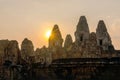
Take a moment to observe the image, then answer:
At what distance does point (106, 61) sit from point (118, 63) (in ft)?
2.05

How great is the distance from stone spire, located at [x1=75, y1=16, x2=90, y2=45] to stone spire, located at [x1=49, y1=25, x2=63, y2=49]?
101 inches

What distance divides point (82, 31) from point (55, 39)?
404 centimetres

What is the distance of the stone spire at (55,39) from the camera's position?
1823 inches

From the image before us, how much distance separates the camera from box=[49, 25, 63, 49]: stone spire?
46312 millimetres

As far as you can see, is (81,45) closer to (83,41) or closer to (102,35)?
(83,41)

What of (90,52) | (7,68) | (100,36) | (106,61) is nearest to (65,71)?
(106,61)

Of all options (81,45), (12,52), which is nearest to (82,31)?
(81,45)

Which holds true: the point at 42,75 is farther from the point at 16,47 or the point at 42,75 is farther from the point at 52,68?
the point at 16,47

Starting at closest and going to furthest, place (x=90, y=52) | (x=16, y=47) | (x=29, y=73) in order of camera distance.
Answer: (x=29, y=73), (x=16, y=47), (x=90, y=52)

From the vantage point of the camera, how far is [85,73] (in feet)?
51.0

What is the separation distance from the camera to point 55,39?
153ft

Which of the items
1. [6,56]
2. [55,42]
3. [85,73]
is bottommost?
[85,73]

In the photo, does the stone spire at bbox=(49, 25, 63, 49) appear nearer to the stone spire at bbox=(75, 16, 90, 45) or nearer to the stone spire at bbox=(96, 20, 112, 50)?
the stone spire at bbox=(75, 16, 90, 45)

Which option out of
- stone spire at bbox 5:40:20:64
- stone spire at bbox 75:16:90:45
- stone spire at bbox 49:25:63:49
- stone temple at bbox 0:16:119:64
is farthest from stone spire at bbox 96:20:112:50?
stone spire at bbox 5:40:20:64
